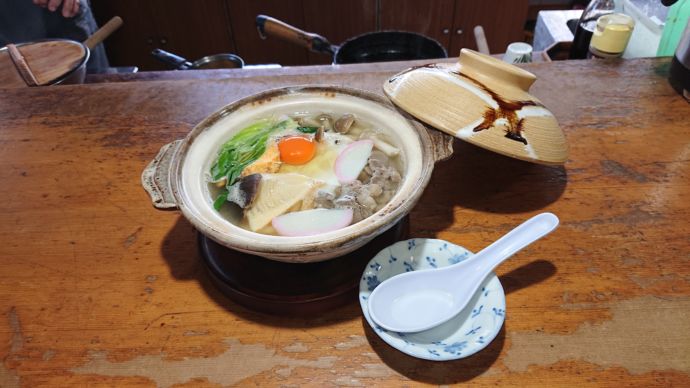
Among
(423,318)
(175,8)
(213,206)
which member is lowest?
(175,8)

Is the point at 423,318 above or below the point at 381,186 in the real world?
below

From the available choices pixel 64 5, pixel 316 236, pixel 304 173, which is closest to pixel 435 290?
pixel 316 236

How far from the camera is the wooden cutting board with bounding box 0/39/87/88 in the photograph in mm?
1935

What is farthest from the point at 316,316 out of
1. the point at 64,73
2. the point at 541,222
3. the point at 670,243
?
the point at 64,73

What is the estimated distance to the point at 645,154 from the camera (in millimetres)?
1392

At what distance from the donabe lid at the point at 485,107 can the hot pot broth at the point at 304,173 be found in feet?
0.44

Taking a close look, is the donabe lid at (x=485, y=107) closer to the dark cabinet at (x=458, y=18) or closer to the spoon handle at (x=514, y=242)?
the spoon handle at (x=514, y=242)

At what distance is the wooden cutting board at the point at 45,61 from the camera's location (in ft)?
6.35

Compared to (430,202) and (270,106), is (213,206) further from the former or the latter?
(430,202)

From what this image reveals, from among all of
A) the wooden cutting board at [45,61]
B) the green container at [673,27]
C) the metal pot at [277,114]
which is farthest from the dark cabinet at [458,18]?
the metal pot at [277,114]

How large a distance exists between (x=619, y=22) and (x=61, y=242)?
6.72 feet

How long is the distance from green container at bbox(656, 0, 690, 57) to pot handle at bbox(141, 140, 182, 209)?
1.86 metres

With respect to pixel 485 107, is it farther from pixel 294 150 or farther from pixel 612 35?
pixel 612 35

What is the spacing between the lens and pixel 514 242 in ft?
3.50
